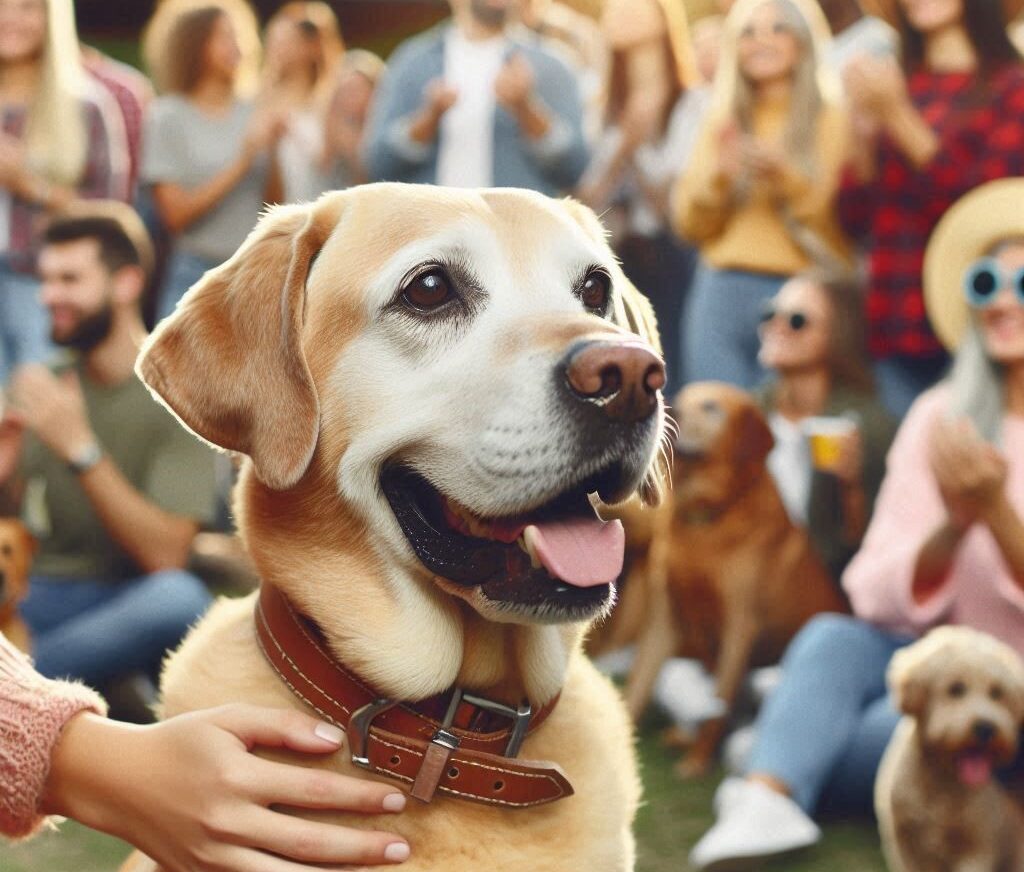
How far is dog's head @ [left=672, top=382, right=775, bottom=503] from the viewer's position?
443 cm

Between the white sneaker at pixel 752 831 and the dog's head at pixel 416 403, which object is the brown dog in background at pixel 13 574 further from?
the dog's head at pixel 416 403

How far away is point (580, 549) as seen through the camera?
1.71 meters

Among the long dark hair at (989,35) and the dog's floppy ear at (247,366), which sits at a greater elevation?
the long dark hair at (989,35)

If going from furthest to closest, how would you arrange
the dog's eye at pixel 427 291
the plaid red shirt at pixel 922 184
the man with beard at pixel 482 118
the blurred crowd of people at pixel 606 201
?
the man with beard at pixel 482 118 < the blurred crowd of people at pixel 606 201 < the plaid red shirt at pixel 922 184 < the dog's eye at pixel 427 291

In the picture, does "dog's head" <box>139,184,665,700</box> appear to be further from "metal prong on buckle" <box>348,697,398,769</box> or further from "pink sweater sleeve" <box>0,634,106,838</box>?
"pink sweater sleeve" <box>0,634,106,838</box>

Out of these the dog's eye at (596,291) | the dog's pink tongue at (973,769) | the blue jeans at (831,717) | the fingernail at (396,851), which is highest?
the dog's eye at (596,291)

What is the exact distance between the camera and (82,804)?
67.2 inches

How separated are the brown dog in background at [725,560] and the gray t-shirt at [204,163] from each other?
1.95 metres

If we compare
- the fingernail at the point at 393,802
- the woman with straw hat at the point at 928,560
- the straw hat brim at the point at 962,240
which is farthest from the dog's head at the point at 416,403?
the straw hat brim at the point at 962,240

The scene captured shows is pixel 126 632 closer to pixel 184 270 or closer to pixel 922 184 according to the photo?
pixel 184 270

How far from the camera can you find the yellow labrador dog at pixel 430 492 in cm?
170

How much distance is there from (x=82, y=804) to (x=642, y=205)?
3830mm

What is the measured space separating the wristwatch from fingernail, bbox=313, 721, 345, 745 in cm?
247

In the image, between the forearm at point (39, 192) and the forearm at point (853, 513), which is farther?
the forearm at point (39, 192)
